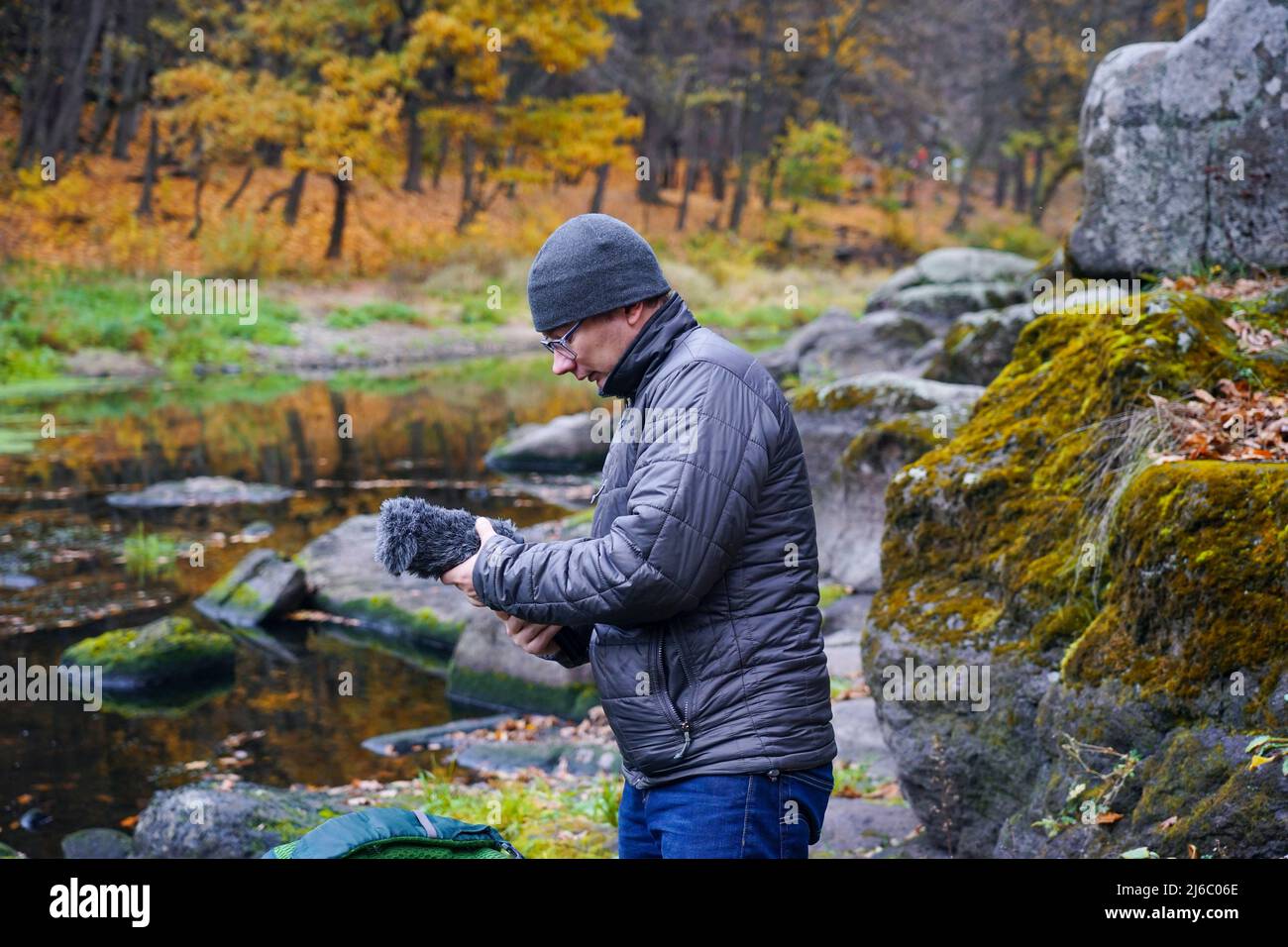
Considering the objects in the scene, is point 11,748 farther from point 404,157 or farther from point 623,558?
point 404,157

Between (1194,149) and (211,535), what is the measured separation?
10305 millimetres

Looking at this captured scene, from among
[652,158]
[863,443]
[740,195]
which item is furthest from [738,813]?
[652,158]

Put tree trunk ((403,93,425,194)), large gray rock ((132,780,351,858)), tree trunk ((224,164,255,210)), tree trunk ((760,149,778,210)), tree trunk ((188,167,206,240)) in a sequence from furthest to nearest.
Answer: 1. tree trunk ((760,149,778,210))
2. tree trunk ((403,93,425,194))
3. tree trunk ((224,164,255,210))
4. tree trunk ((188,167,206,240))
5. large gray rock ((132,780,351,858))

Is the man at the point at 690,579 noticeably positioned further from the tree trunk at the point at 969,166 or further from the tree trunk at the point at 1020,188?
the tree trunk at the point at 1020,188

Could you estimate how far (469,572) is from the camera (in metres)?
3.33

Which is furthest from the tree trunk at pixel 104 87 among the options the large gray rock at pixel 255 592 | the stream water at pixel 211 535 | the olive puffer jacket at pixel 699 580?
the olive puffer jacket at pixel 699 580

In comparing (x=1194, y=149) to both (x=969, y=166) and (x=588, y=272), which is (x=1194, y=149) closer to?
(x=588, y=272)

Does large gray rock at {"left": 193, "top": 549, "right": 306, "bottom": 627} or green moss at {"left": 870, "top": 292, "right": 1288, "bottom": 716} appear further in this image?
large gray rock at {"left": 193, "top": 549, "right": 306, "bottom": 627}

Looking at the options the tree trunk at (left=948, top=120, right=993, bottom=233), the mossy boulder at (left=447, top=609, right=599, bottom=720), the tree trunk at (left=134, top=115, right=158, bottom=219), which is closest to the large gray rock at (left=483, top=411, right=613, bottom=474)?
the mossy boulder at (left=447, top=609, right=599, bottom=720)

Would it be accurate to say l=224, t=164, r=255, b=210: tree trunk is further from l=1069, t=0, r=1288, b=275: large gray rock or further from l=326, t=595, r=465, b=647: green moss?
l=1069, t=0, r=1288, b=275: large gray rock

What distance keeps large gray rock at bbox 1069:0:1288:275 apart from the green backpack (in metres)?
6.55

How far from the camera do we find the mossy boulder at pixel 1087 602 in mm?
3957

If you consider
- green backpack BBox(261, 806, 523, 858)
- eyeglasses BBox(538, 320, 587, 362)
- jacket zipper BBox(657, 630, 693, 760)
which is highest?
eyeglasses BBox(538, 320, 587, 362)

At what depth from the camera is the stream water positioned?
852 cm
